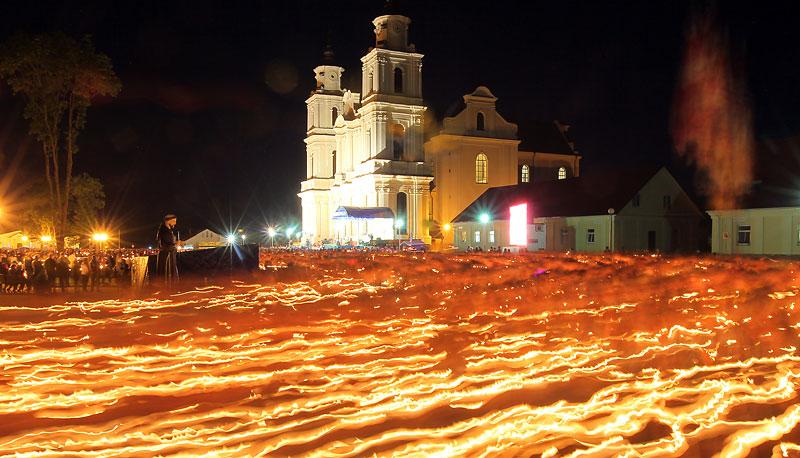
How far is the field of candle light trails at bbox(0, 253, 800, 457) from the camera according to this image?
5492 mm

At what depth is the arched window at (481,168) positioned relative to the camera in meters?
62.3

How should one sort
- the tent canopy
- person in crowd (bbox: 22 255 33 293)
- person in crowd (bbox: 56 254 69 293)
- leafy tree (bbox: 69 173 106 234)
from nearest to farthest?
person in crowd (bbox: 22 255 33 293)
person in crowd (bbox: 56 254 69 293)
leafy tree (bbox: 69 173 106 234)
the tent canopy

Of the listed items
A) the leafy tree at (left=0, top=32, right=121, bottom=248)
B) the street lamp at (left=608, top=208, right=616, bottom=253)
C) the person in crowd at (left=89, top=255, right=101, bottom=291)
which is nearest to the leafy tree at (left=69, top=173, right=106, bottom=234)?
the leafy tree at (left=0, top=32, right=121, bottom=248)

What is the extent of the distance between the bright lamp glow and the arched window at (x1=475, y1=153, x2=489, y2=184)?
44.6ft

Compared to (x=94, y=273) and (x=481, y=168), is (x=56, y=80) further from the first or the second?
(x=481, y=168)

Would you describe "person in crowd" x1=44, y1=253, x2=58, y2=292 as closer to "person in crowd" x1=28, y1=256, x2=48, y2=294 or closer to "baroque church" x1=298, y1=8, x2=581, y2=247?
"person in crowd" x1=28, y1=256, x2=48, y2=294

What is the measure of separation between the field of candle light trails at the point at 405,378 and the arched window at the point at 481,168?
48.0 metres

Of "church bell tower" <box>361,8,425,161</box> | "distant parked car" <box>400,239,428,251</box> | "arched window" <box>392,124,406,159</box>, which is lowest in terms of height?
"distant parked car" <box>400,239,428,251</box>

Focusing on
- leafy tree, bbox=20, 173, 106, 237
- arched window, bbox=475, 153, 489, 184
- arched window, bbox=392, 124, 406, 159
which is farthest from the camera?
arched window, bbox=392, 124, 406, 159

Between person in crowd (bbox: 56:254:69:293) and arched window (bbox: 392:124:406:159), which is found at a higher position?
arched window (bbox: 392:124:406:159)

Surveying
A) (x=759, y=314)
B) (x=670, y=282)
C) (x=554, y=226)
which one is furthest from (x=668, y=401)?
(x=554, y=226)

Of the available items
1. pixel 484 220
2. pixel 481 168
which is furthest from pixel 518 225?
pixel 481 168

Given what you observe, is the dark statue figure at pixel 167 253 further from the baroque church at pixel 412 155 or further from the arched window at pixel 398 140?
the arched window at pixel 398 140

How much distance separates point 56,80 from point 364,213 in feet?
110
